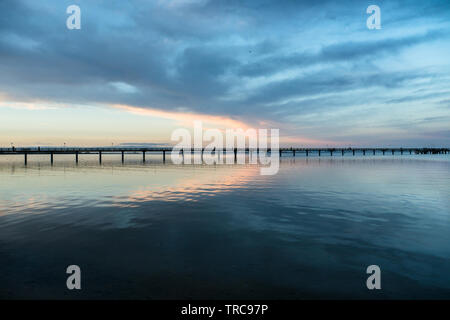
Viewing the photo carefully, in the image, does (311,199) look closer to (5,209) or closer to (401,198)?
(401,198)

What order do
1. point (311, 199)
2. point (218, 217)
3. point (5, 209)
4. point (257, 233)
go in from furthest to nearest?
point (311, 199) < point (5, 209) < point (218, 217) < point (257, 233)

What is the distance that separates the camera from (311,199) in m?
17.6

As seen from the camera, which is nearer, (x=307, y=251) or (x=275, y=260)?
(x=275, y=260)

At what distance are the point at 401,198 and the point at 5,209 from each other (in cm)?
2428

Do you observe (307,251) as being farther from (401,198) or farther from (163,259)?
(401,198)

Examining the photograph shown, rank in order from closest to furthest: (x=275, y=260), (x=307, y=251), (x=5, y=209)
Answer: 1. (x=275, y=260)
2. (x=307, y=251)
3. (x=5, y=209)

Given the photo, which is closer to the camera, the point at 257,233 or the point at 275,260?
the point at 275,260

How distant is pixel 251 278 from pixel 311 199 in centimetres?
1212
